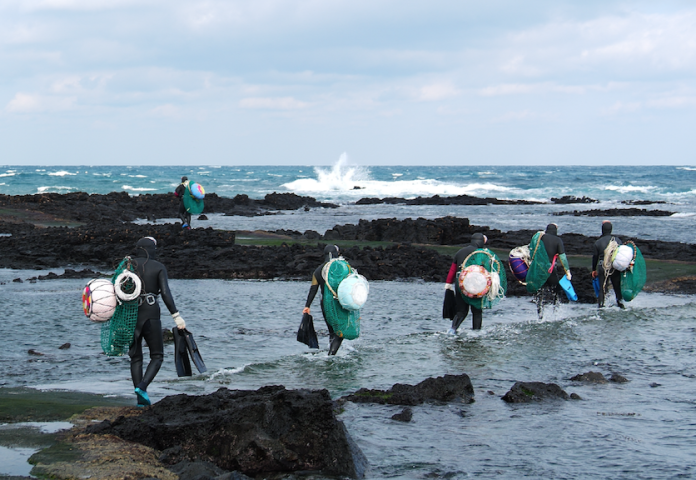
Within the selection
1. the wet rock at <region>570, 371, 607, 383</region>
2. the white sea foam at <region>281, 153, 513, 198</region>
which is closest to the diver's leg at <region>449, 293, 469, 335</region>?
the wet rock at <region>570, 371, 607, 383</region>

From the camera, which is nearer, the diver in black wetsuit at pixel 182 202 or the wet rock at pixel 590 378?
the wet rock at pixel 590 378

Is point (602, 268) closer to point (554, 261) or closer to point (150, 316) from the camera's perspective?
point (554, 261)

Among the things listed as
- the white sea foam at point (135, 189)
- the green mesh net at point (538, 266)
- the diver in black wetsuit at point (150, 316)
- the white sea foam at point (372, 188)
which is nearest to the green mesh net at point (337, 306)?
the diver in black wetsuit at point (150, 316)

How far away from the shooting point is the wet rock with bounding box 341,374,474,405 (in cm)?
831

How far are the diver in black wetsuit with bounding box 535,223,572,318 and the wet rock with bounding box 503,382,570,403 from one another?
5476 millimetres

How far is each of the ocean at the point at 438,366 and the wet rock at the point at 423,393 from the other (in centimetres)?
15

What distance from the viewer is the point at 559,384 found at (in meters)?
9.37

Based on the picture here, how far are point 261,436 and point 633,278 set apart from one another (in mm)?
10763

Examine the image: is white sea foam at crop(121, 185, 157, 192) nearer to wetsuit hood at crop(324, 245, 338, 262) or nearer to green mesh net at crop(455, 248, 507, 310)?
green mesh net at crop(455, 248, 507, 310)

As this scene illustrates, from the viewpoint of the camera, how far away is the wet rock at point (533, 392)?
839cm

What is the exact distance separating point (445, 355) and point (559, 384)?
6.52 feet

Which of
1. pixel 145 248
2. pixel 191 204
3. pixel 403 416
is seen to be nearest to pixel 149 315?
pixel 145 248

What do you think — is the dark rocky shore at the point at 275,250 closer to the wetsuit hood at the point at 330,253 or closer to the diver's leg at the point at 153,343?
the wetsuit hood at the point at 330,253

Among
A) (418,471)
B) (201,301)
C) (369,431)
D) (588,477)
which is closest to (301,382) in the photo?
(369,431)
